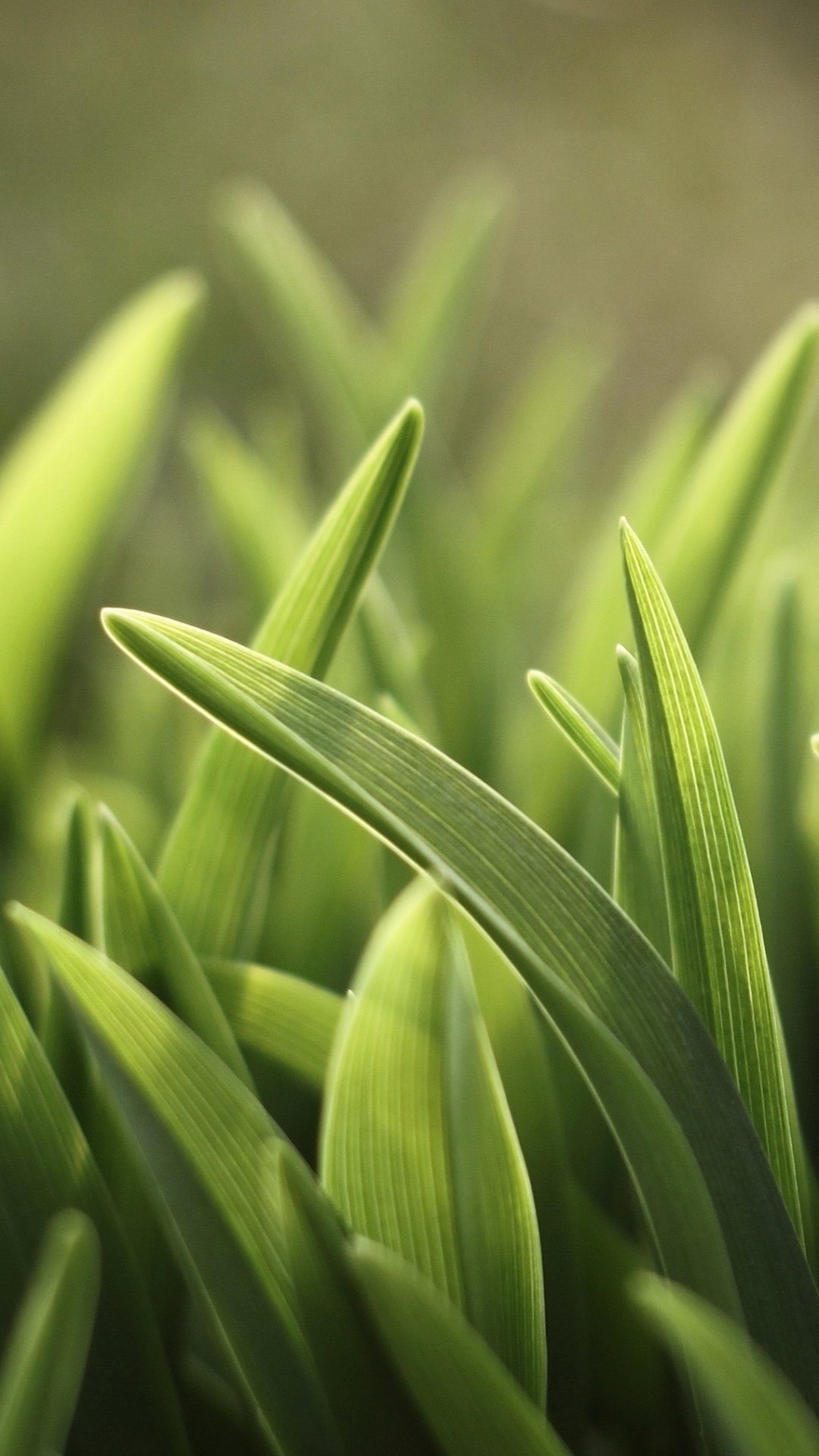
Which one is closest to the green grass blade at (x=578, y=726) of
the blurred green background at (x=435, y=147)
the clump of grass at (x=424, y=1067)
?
the clump of grass at (x=424, y=1067)

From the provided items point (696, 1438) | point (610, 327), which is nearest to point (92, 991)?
point (696, 1438)

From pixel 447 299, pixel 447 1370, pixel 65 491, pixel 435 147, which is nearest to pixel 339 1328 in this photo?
pixel 447 1370

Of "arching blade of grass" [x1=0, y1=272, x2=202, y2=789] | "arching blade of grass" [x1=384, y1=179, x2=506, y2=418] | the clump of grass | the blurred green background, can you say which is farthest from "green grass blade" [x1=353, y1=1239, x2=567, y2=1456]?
the blurred green background

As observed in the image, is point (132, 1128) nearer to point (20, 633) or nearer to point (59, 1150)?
point (59, 1150)

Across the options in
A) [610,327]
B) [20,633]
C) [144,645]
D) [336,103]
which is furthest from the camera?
[336,103]

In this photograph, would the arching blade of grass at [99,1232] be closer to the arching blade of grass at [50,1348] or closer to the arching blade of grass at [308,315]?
the arching blade of grass at [50,1348]

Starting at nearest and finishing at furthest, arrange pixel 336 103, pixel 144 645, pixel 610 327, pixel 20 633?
pixel 144 645
pixel 20 633
pixel 610 327
pixel 336 103

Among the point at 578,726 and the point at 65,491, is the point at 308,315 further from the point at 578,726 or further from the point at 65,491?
the point at 578,726
